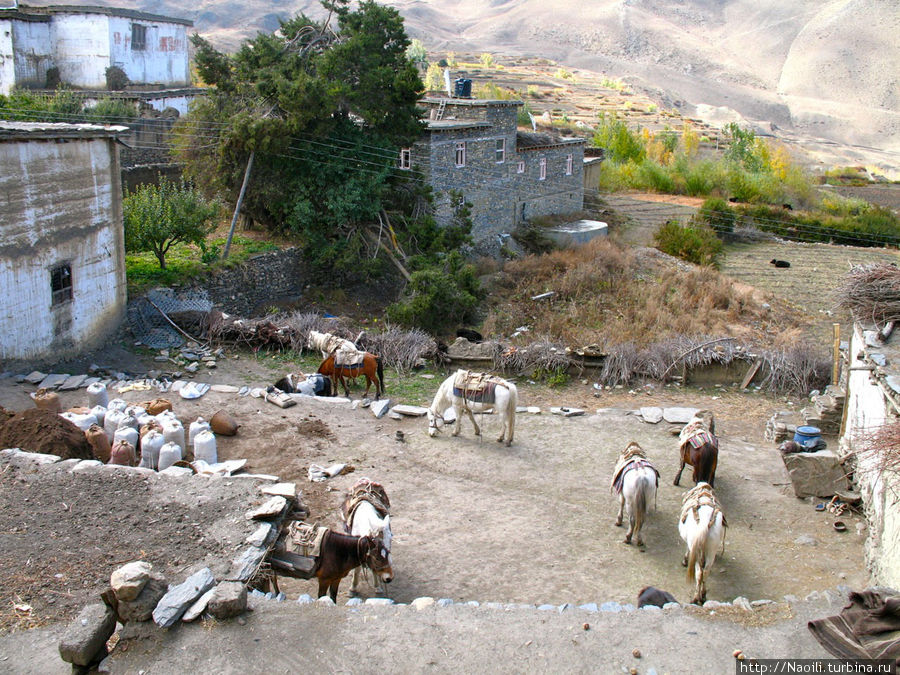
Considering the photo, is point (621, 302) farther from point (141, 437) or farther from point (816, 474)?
point (141, 437)

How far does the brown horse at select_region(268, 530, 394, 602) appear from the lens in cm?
816

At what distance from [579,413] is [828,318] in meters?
13.6

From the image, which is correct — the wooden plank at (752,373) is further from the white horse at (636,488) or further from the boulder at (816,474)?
the white horse at (636,488)

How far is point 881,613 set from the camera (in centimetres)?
664

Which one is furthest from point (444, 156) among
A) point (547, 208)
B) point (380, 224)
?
point (547, 208)

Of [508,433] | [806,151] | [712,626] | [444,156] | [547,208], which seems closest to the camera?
[712,626]

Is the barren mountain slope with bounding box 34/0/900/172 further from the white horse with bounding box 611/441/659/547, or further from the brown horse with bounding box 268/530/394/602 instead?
the brown horse with bounding box 268/530/394/602

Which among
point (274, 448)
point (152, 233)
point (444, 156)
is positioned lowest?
point (274, 448)

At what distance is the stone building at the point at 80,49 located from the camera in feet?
107

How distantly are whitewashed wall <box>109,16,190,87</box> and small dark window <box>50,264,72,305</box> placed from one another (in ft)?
75.5

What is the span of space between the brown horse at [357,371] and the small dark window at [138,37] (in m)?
28.0

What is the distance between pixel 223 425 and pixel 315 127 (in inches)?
553

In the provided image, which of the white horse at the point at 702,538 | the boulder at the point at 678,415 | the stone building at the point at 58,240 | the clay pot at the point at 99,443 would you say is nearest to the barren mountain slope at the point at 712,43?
the boulder at the point at 678,415

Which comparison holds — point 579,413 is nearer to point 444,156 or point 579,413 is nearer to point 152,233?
point 152,233
